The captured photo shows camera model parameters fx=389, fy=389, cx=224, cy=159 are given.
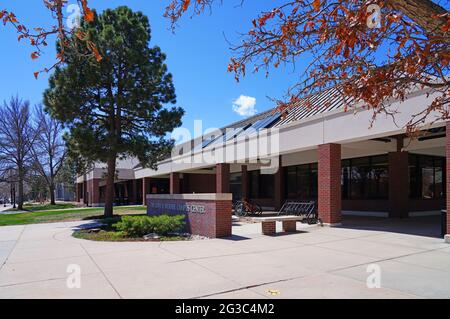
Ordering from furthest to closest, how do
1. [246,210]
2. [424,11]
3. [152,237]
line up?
1. [246,210]
2. [152,237]
3. [424,11]

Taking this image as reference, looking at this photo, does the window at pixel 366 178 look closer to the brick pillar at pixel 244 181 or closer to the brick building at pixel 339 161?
the brick building at pixel 339 161

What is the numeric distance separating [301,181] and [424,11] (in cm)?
2164

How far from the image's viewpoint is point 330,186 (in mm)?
15109

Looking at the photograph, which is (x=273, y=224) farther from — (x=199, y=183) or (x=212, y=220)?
(x=199, y=183)

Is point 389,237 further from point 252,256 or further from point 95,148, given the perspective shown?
point 95,148

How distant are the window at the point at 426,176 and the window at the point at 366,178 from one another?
1.61 meters

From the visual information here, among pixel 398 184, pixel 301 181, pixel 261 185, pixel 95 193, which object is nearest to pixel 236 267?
pixel 398 184

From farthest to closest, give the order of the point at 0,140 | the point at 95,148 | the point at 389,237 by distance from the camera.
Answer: the point at 0,140
the point at 95,148
the point at 389,237

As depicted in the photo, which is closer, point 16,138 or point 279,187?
point 279,187

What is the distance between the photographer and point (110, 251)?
33.4ft

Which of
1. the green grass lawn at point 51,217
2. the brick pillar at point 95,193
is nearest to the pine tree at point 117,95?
the green grass lawn at point 51,217

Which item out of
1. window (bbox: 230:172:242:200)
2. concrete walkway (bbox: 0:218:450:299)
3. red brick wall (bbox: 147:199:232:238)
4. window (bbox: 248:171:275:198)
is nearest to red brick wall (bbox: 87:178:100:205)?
window (bbox: 230:172:242:200)
